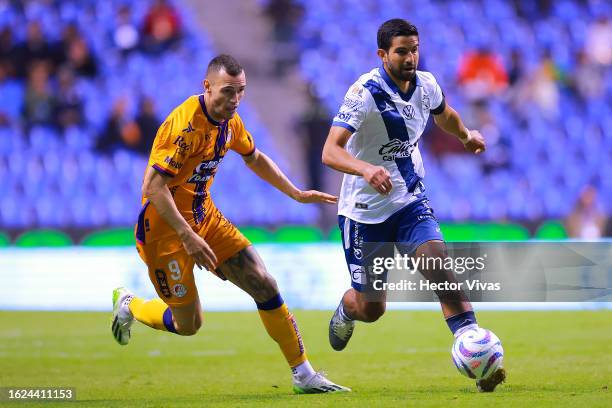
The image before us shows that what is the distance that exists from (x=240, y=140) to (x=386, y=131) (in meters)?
1.11

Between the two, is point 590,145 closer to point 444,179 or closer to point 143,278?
point 444,179

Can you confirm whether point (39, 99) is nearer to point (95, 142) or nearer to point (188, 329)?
point (95, 142)

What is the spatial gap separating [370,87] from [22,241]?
Answer: 37.4 feet

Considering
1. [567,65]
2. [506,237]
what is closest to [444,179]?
[506,237]

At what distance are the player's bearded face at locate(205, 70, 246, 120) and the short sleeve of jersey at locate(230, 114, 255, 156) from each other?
411mm

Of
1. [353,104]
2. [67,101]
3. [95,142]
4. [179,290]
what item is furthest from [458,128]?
[67,101]

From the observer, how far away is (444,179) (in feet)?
62.7

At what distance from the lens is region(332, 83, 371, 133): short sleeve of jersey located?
7.49 metres

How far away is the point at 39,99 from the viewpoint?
19.5m

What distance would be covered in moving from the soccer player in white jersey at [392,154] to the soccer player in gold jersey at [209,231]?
40cm

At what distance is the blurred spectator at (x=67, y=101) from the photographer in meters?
19.5

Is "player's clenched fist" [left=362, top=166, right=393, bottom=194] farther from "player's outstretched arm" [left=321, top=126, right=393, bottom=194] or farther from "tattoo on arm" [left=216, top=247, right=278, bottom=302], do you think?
"tattoo on arm" [left=216, top=247, right=278, bottom=302]

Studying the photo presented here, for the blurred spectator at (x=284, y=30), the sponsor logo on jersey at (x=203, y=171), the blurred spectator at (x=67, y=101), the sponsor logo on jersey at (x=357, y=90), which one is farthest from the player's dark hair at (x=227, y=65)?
the blurred spectator at (x=284, y=30)

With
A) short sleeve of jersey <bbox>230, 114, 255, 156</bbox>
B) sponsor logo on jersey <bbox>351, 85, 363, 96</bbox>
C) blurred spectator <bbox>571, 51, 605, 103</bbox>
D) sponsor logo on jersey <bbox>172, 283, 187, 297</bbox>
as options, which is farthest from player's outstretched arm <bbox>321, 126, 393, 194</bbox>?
blurred spectator <bbox>571, 51, 605, 103</bbox>
